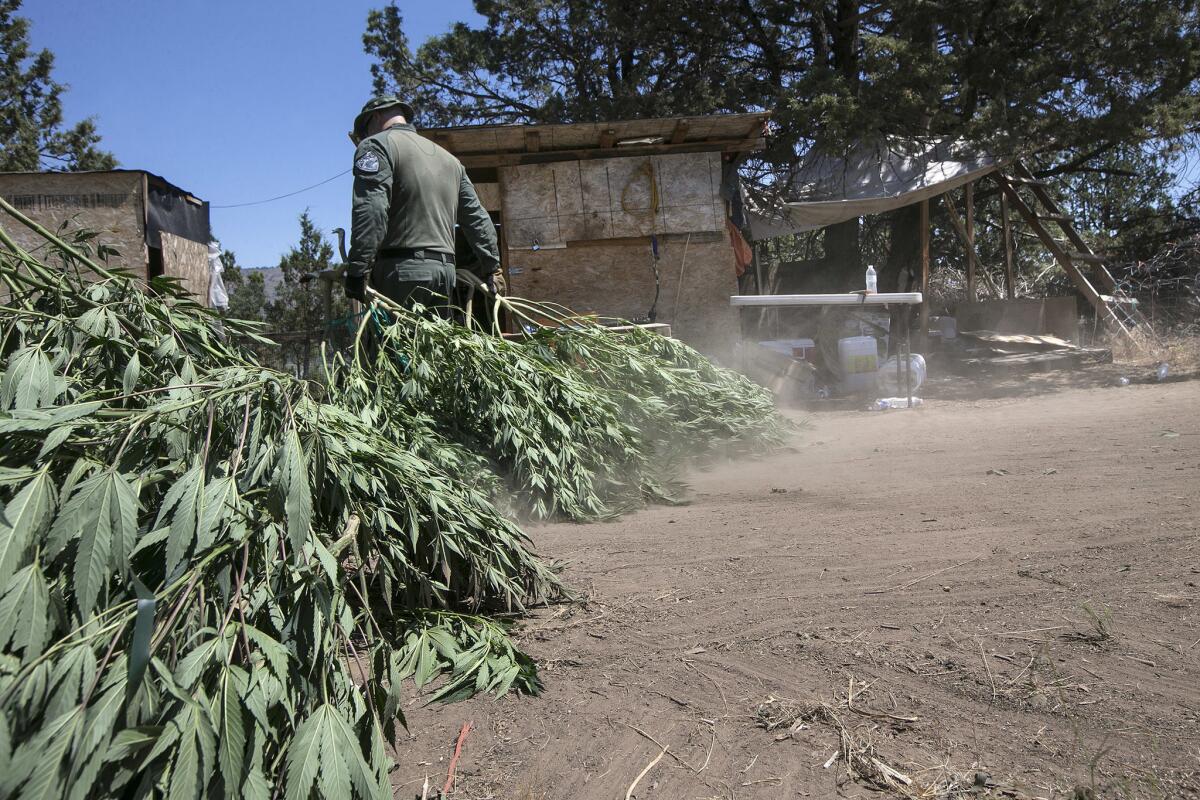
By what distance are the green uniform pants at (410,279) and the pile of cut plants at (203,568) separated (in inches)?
58.1

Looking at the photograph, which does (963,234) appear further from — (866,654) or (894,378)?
(866,654)

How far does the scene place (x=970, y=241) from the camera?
1251cm

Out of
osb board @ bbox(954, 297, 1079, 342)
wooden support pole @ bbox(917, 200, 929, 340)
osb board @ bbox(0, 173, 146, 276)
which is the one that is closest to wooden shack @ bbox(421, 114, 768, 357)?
osb board @ bbox(0, 173, 146, 276)

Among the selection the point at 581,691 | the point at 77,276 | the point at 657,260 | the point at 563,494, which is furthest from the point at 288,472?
the point at 657,260

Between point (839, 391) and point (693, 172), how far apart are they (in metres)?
2.98

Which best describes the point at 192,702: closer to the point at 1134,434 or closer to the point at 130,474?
the point at 130,474

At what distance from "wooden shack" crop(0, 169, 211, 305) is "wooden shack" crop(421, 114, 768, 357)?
313cm

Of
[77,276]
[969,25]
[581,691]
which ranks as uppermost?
[969,25]

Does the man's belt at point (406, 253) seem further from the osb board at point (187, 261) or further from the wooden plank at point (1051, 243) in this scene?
the wooden plank at point (1051, 243)

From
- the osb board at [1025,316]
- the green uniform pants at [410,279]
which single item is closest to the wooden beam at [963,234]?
the osb board at [1025,316]

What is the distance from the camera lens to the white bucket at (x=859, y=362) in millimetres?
9031

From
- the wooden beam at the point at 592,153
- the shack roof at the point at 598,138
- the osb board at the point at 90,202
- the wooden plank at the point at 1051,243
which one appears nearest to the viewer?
the osb board at the point at 90,202

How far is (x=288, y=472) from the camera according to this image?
5.32 feet

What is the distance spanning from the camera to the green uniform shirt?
13.9 feet
